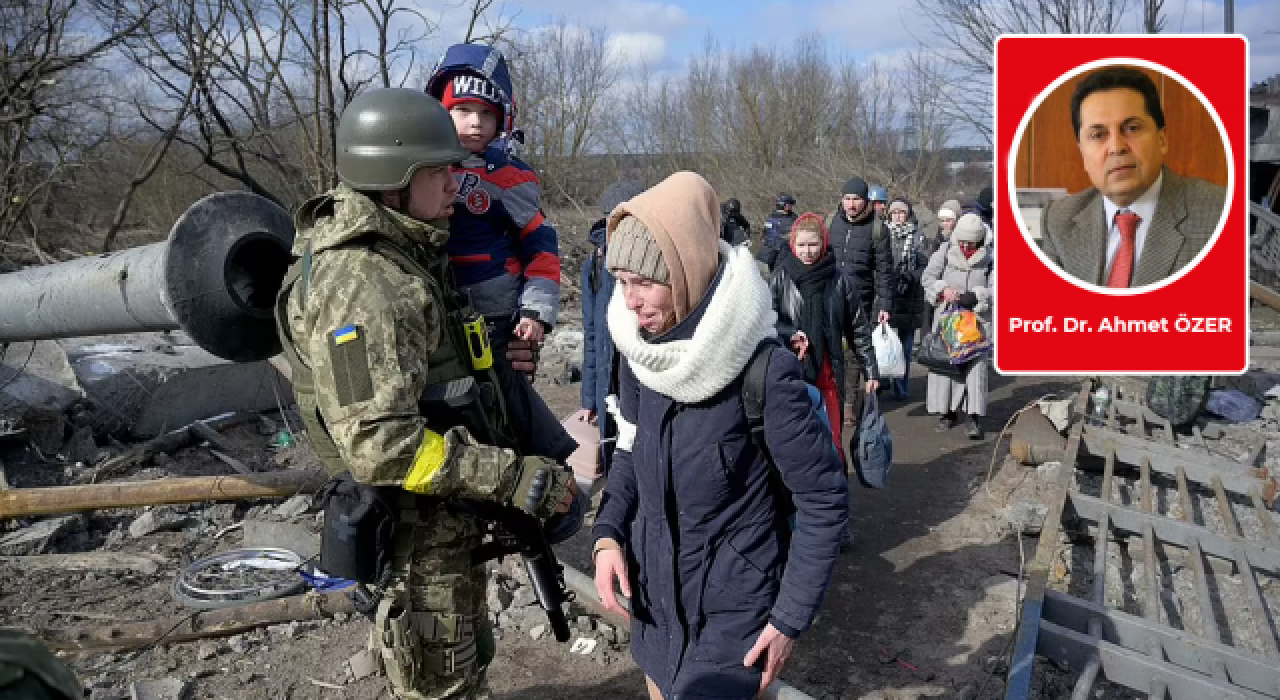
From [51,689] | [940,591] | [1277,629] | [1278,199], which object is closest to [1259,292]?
[1277,629]

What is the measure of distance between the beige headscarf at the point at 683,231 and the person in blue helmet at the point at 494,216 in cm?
109

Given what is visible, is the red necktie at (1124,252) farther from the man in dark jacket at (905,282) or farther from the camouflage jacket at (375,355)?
the man in dark jacket at (905,282)

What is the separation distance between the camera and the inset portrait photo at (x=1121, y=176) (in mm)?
3441

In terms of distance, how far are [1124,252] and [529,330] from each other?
2371 millimetres

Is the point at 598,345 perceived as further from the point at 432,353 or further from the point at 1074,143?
the point at 432,353

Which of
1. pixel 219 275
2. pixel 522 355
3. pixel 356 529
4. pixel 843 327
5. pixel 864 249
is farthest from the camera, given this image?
pixel 864 249

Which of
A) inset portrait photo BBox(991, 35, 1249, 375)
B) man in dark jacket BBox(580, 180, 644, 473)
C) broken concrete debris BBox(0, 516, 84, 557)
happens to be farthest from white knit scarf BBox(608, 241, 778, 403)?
broken concrete debris BBox(0, 516, 84, 557)

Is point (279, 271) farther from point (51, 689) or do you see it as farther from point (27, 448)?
point (27, 448)

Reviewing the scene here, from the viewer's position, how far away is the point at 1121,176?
11.2 feet

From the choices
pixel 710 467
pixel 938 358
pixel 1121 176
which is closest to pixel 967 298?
pixel 938 358

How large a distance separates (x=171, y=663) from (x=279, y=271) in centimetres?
177

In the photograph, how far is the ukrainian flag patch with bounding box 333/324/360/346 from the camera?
2.12 meters

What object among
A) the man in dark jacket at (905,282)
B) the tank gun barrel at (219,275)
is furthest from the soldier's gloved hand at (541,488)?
the man in dark jacket at (905,282)

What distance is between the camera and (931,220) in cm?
2050
